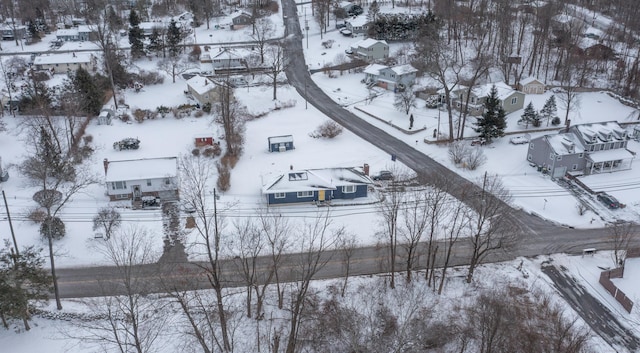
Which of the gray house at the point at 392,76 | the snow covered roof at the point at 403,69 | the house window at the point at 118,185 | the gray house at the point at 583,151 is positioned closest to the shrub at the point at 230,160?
the house window at the point at 118,185

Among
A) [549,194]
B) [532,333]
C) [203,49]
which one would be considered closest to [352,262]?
[532,333]

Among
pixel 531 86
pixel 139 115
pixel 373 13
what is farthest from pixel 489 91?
pixel 139 115

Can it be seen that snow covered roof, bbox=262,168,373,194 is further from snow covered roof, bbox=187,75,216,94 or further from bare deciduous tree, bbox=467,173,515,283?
snow covered roof, bbox=187,75,216,94

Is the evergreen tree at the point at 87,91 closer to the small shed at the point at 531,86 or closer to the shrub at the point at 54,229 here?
the shrub at the point at 54,229

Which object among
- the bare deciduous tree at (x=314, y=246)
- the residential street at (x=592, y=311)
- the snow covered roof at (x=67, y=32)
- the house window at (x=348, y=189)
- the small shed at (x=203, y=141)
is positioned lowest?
the residential street at (x=592, y=311)

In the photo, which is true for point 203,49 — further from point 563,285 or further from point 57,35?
point 563,285
